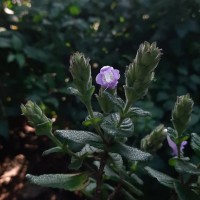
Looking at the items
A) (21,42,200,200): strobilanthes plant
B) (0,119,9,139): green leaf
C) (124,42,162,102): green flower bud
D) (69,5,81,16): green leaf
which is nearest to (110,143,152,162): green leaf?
(21,42,200,200): strobilanthes plant

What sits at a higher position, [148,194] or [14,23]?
[14,23]

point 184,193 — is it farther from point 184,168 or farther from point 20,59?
point 20,59

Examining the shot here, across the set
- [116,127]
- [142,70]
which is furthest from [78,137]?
[142,70]

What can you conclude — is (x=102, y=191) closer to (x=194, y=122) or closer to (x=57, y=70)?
(x=194, y=122)

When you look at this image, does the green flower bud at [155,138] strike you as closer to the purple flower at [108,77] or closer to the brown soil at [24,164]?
the purple flower at [108,77]

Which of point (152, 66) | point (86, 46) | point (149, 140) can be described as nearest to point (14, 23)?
point (86, 46)
